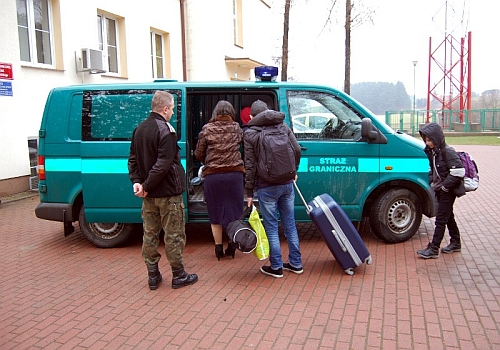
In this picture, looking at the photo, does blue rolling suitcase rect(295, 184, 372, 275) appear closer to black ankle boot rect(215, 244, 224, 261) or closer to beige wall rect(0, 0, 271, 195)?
black ankle boot rect(215, 244, 224, 261)

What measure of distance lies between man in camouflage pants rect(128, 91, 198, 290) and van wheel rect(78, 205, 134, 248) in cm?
151

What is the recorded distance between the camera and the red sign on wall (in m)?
9.18

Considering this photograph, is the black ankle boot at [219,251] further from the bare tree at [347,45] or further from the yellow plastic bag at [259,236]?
the bare tree at [347,45]

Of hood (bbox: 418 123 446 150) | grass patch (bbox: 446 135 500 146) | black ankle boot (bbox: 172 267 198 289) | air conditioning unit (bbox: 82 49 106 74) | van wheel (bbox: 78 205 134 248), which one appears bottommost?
grass patch (bbox: 446 135 500 146)

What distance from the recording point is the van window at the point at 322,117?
596 cm

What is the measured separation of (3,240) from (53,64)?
17.4ft

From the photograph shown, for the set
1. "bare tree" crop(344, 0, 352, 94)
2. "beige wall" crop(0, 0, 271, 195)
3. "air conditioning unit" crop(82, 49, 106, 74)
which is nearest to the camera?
"beige wall" crop(0, 0, 271, 195)

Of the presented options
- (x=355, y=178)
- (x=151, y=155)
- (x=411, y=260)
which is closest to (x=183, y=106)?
(x=151, y=155)

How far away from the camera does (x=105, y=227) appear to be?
618cm

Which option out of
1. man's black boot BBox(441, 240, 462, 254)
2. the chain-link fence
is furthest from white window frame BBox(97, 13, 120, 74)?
the chain-link fence

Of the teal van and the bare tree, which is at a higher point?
the bare tree

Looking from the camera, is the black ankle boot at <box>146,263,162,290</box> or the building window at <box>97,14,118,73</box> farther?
the building window at <box>97,14,118,73</box>

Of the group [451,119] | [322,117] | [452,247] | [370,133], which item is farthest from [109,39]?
[451,119]

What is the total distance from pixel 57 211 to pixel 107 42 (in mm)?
8108
